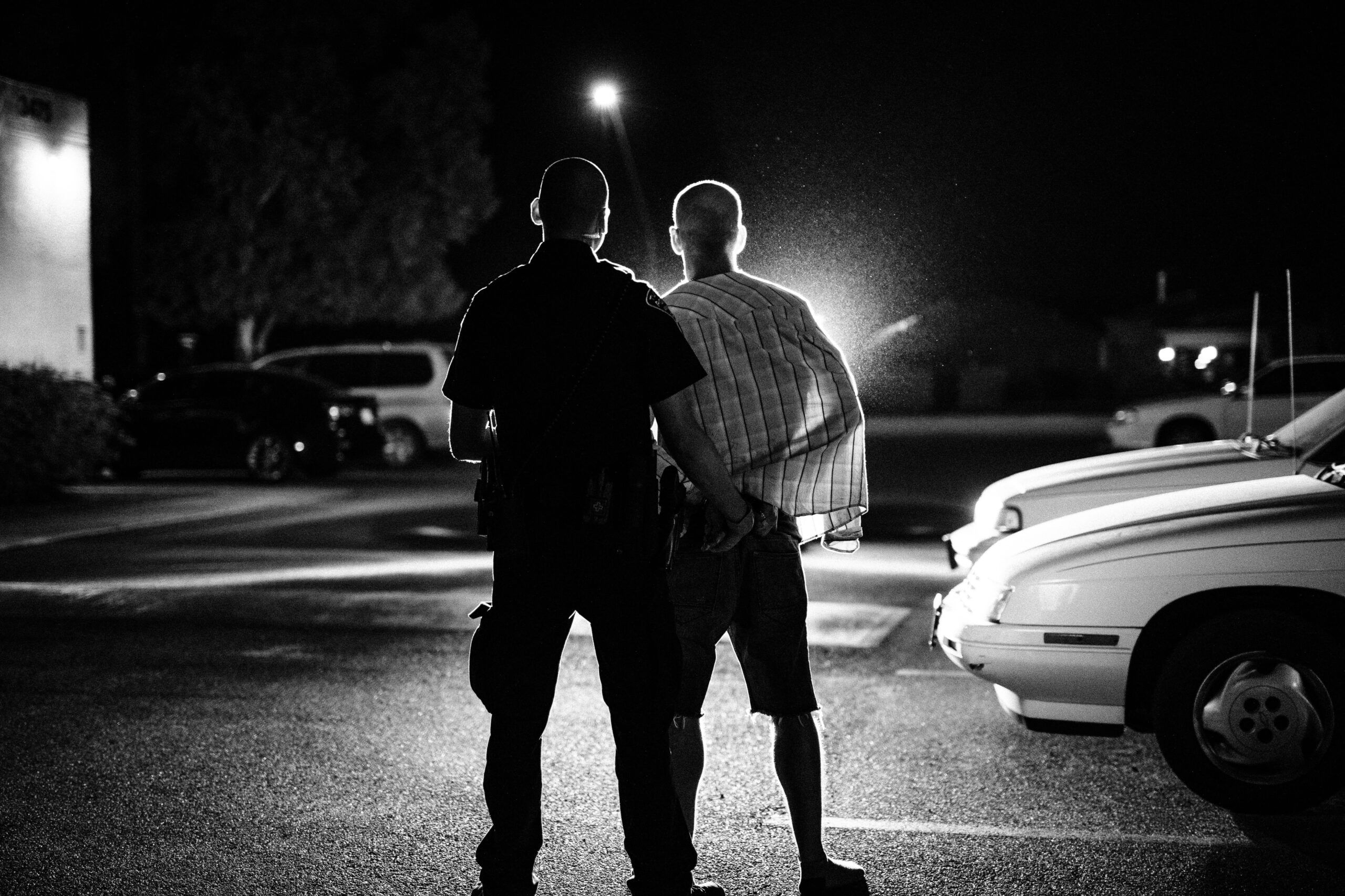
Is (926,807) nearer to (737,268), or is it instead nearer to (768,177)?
(737,268)

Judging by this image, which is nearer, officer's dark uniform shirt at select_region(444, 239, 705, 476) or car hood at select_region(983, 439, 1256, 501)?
officer's dark uniform shirt at select_region(444, 239, 705, 476)

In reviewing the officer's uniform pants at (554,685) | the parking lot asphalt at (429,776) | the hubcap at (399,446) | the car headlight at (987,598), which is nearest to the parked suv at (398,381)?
the hubcap at (399,446)

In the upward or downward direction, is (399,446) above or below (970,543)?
above

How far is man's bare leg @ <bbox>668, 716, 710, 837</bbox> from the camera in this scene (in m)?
3.96

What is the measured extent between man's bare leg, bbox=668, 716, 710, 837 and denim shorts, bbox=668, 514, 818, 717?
0.03 m

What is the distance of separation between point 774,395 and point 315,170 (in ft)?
93.7

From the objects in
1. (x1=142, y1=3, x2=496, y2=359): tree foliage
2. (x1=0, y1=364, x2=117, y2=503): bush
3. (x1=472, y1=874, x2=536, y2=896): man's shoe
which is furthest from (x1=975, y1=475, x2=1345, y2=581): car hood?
(x1=142, y1=3, x2=496, y2=359): tree foliage

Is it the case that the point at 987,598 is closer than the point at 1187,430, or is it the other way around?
the point at 987,598

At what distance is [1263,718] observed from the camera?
4.70m

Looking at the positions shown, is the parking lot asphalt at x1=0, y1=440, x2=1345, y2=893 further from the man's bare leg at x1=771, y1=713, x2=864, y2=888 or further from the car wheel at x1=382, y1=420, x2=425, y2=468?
the car wheel at x1=382, y1=420, x2=425, y2=468

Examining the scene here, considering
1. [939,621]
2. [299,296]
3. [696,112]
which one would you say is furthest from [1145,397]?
[939,621]

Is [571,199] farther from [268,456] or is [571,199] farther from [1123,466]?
[268,456]

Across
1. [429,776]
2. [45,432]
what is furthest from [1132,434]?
[429,776]

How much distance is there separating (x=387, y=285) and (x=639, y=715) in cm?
3023
